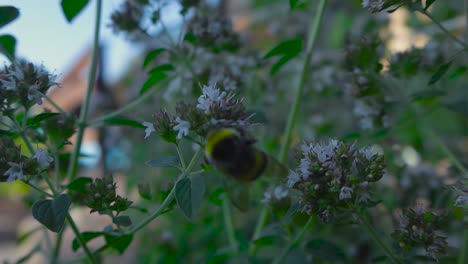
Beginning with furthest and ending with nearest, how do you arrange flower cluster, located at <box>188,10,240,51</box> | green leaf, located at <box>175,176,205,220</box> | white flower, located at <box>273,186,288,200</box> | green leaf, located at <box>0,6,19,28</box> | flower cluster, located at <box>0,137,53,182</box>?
flower cluster, located at <box>188,10,240,51</box>
white flower, located at <box>273,186,288,200</box>
green leaf, located at <box>0,6,19,28</box>
flower cluster, located at <box>0,137,53,182</box>
green leaf, located at <box>175,176,205,220</box>

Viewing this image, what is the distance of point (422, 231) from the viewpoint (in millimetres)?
1106

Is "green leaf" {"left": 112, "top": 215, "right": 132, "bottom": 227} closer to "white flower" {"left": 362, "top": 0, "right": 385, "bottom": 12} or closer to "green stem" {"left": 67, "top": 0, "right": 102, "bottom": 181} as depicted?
"green stem" {"left": 67, "top": 0, "right": 102, "bottom": 181}

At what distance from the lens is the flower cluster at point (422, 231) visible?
1104mm

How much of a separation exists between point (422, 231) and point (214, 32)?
995 mm

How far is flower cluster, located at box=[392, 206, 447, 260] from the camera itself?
1104 mm

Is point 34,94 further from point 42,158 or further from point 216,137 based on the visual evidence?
point 216,137

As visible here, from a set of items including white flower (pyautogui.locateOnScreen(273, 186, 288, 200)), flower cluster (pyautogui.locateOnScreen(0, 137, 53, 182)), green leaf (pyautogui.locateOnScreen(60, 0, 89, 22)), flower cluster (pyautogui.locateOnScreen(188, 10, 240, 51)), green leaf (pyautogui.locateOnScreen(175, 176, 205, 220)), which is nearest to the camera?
green leaf (pyautogui.locateOnScreen(175, 176, 205, 220))

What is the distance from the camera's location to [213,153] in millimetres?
1006

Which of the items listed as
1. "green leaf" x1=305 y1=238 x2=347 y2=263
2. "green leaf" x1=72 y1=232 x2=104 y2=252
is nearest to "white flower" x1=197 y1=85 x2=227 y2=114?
"green leaf" x1=72 y1=232 x2=104 y2=252

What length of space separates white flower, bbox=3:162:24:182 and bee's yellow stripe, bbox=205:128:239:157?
0.46 meters

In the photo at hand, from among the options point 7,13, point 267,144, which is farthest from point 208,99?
point 267,144

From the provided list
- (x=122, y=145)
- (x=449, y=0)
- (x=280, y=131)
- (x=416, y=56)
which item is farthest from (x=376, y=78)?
(x=122, y=145)

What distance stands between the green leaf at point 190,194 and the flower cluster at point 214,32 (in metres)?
0.75

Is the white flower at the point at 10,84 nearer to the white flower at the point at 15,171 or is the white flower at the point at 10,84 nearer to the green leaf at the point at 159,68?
the white flower at the point at 15,171
